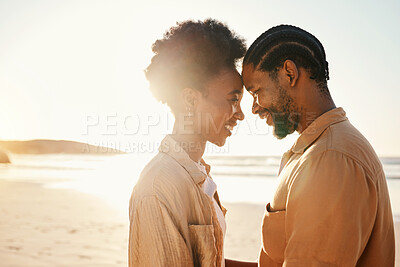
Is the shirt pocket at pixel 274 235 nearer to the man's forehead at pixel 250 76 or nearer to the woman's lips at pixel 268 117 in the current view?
the woman's lips at pixel 268 117

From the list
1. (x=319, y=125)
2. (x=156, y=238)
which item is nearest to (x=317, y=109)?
(x=319, y=125)

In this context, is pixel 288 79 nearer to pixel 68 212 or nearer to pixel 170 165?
pixel 170 165

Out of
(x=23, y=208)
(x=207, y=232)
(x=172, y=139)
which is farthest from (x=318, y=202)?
(x=23, y=208)

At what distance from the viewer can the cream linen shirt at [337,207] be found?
1640 millimetres

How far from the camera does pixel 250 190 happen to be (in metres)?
13.3

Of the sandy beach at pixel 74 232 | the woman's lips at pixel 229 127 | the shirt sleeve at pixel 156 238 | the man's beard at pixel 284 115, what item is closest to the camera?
the shirt sleeve at pixel 156 238

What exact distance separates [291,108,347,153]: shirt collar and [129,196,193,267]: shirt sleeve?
0.83 m

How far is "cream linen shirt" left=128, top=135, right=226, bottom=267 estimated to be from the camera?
1.81 meters

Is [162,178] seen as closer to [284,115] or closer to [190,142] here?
[190,142]

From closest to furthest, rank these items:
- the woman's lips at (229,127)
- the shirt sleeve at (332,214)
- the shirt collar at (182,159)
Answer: the shirt sleeve at (332,214) < the shirt collar at (182,159) < the woman's lips at (229,127)

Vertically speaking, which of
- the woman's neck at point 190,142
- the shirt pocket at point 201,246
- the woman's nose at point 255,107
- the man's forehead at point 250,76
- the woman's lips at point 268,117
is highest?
the man's forehead at point 250,76

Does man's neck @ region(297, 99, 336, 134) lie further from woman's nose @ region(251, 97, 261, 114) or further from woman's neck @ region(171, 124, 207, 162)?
woman's neck @ region(171, 124, 207, 162)

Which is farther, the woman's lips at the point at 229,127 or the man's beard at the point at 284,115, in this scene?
the woman's lips at the point at 229,127

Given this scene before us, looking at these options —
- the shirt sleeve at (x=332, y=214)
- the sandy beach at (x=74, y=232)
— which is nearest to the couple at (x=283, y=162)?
the shirt sleeve at (x=332, y=214)
